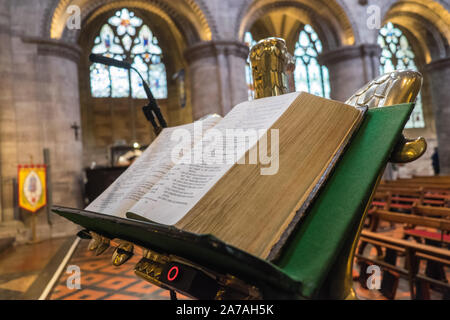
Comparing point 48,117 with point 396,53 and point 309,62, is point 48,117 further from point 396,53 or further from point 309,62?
point 396,53

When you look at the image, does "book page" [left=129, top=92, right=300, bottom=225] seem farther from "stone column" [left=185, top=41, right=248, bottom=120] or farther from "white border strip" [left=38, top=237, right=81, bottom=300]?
"stone column" [left=185, top=41, right=248, bottom=120]

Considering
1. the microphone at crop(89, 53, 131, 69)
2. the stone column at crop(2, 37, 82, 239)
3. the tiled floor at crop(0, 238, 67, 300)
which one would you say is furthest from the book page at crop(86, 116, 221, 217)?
the stone column at crop(2, 37, 82, 239)

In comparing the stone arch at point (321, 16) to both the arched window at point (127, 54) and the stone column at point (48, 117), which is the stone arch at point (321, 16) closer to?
the stone column at point (48, 117)

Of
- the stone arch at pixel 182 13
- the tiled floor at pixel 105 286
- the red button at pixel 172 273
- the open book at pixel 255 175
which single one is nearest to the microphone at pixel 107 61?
the open book at pixel 255 175

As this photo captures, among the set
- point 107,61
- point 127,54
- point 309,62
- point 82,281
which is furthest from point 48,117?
point 309,62

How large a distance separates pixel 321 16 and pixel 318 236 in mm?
11139

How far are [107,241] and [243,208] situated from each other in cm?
46

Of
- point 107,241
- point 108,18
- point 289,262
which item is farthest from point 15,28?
point 289,262

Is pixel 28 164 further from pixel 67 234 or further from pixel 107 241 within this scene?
pixel 107 241

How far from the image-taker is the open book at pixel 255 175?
Result: 54 centimetres

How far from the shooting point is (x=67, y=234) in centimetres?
687

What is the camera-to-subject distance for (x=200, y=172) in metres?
0.65

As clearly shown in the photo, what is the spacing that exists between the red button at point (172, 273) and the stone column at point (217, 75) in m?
8.34

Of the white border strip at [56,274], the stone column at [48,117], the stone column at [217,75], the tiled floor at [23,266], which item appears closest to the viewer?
the white border strip at [56,274]
